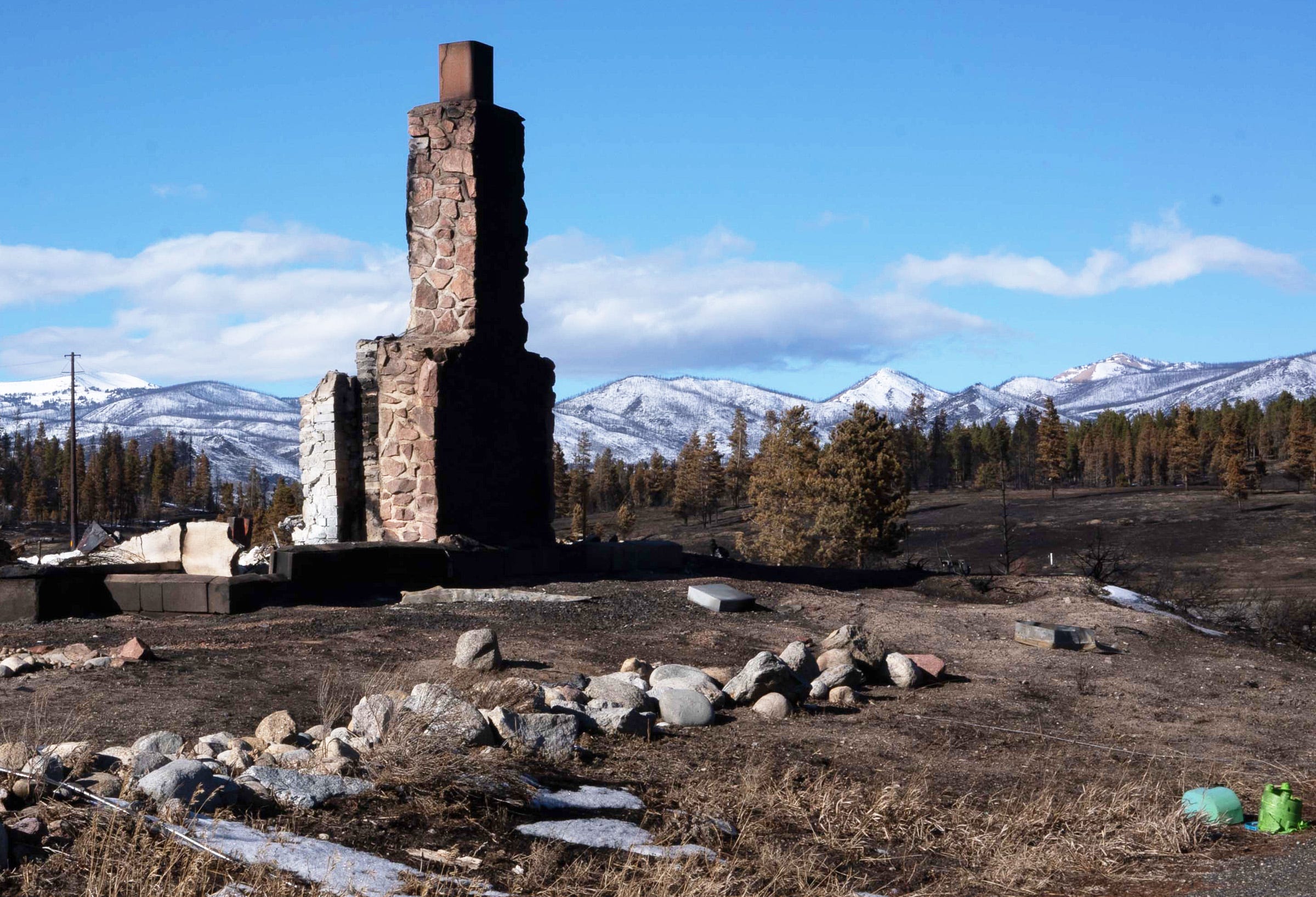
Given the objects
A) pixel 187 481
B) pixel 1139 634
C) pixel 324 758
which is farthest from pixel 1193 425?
pixel 324 758

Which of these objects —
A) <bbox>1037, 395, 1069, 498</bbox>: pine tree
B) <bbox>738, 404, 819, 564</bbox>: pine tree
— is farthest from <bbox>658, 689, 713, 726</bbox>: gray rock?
<bbox>1037, 395, 1069, 498</bbox>: pine tree

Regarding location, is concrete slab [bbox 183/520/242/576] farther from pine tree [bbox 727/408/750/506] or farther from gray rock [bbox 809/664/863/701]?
pine tree [bbox 727/408/750/506]

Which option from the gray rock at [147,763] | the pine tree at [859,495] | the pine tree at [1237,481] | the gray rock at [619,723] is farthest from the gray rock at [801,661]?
the pine tree at [1237,481]

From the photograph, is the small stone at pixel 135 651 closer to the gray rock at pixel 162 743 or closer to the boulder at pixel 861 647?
the gray rock at pixel 162 743

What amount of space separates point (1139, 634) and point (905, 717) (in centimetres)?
441

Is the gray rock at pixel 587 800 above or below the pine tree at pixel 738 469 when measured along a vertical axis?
below

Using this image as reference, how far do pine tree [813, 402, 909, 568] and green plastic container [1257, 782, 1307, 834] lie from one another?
40003 mm

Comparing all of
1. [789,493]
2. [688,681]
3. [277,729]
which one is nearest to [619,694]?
[688,681]

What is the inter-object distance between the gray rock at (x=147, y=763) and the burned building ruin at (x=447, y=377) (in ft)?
29.9

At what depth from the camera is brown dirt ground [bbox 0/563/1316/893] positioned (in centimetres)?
625

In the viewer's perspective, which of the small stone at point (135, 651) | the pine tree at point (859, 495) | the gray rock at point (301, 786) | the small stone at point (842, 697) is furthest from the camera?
the pine tree at point (859, 495)

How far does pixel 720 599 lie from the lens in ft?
38.0

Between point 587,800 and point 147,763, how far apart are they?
1.77 metres

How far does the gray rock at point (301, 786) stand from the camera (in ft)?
15.5
